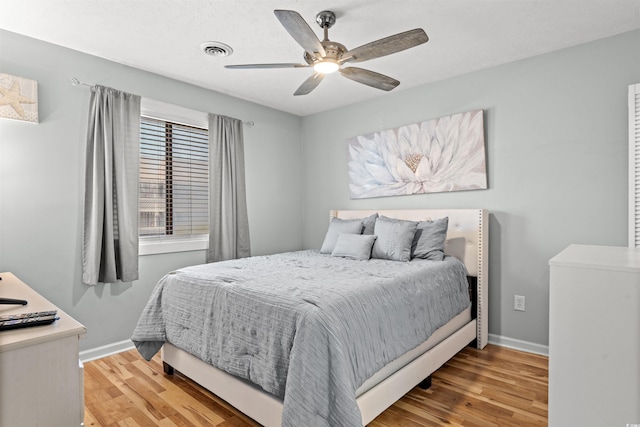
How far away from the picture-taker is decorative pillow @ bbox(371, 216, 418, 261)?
2.90m

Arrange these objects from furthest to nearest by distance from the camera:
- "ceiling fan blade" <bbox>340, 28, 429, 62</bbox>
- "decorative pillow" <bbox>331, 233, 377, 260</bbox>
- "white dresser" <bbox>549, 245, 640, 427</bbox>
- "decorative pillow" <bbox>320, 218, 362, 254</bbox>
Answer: "decorative pillow" <bbox>320, 218, 362, 254</bbox>
"decorative pillow" <bbox>331, 233, 377, 260</bbox>
"ceiling fan blade" <bbox>340, 28, 429, 62</bbox>
"white dresser" <bbox>549, 245, 640, 427</bbox>

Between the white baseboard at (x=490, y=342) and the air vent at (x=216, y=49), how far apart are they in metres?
2.53

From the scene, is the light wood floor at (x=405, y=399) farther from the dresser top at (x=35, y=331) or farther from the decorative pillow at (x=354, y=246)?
the decorative pillow at (x=354, y=246)

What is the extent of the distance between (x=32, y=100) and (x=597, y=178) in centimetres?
418

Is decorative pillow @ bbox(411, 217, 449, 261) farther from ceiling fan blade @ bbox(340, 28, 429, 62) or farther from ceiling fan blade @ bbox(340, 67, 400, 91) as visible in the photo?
ceiling fan blade @ bbox(340, 28, 429, 62)

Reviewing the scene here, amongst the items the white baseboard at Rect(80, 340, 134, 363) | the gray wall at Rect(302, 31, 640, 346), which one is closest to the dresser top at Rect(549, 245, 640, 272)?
the gray wall at Rect(302, 31, 640, 346)

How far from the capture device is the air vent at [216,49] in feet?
8.48

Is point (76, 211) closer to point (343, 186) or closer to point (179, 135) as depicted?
point (179, 135)

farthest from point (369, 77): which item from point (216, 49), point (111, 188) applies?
point (111, 188)

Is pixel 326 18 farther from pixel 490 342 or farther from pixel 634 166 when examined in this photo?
pixel 490 342

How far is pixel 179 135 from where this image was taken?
3422 mm

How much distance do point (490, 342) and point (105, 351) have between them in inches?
130

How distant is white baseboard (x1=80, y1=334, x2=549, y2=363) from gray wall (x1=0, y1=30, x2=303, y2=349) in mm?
54

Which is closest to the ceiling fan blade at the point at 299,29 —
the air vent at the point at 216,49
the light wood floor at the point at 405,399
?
the air vent at the point at 216,49
